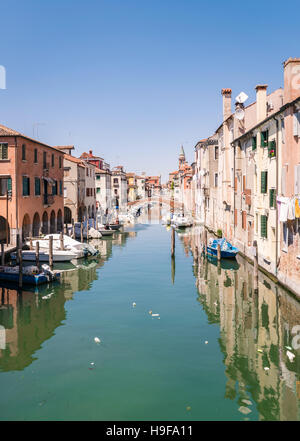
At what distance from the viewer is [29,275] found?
76.9 ft

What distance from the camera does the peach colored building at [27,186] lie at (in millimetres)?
31000

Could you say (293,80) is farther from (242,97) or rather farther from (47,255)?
(47,255)

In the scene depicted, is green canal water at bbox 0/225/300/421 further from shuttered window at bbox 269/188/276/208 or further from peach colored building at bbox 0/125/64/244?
peach colored building at bbox 0/125/64/244

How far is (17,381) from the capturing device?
39.5ft

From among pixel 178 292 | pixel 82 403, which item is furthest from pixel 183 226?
pixel 82 403

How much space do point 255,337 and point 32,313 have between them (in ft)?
33.6

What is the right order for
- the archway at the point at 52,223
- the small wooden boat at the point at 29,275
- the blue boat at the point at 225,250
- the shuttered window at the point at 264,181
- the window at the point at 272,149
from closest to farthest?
the window at the point at 272,149
the small wooden boat at the point at 29,275
the shuttered window at the point at 264,181
the blue boat at the point at 225,250
the archway at the point at 52,223

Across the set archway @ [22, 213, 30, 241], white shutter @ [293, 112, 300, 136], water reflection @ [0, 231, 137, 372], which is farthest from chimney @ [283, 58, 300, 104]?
archway @ [22, 213, 30, 241]

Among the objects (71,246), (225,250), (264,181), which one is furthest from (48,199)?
(264,181)

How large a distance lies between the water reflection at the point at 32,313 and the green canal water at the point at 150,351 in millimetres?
51

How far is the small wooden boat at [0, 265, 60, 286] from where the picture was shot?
23.4 m

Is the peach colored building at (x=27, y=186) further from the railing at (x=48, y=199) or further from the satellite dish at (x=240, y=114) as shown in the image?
the satellite dish at (x=240, y=114)

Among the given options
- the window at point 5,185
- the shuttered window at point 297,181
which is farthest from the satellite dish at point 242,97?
the window at point 5,185
